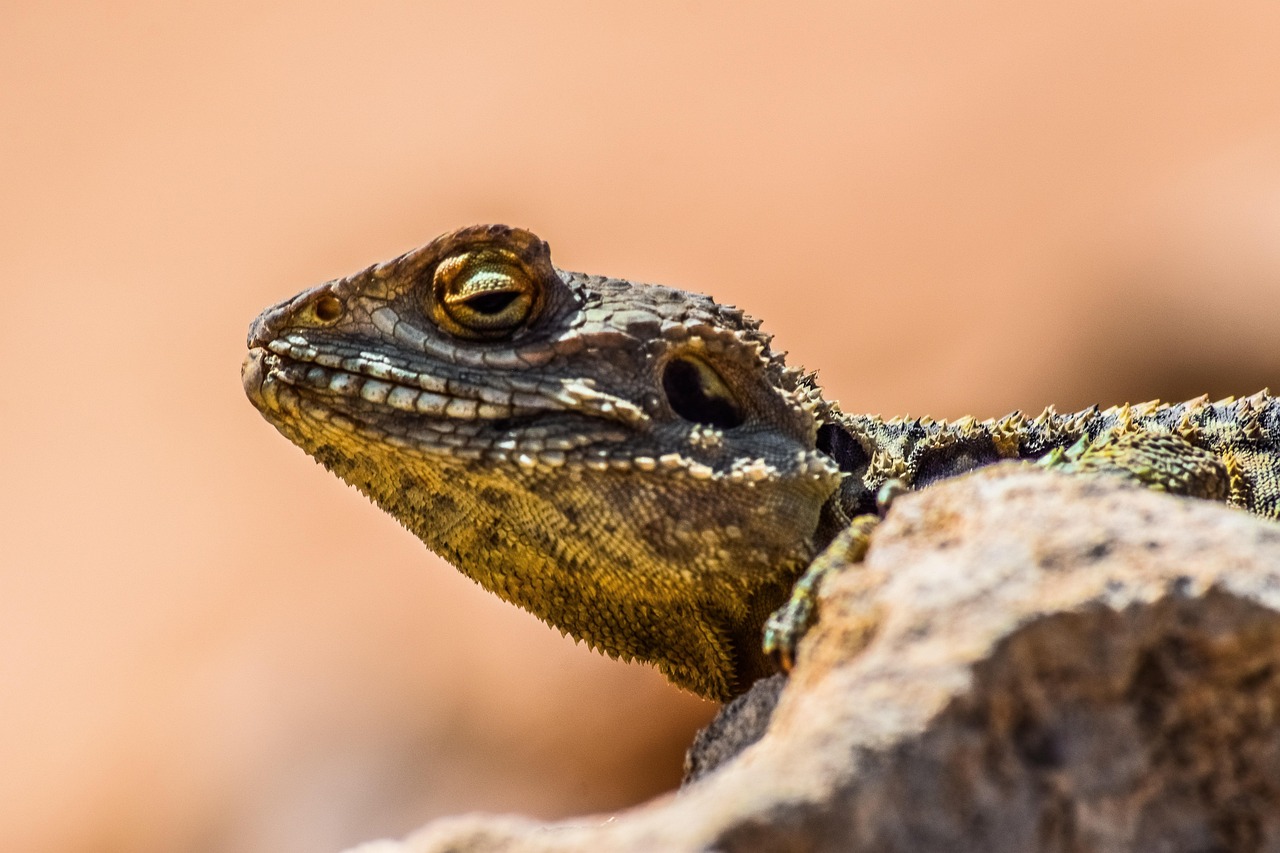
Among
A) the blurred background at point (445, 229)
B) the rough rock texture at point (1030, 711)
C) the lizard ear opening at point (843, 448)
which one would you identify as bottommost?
the rough rock texture at point (1030, 711)

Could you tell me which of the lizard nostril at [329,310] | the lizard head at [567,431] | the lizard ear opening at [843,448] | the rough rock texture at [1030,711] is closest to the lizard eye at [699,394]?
the lizard head at [567,431]

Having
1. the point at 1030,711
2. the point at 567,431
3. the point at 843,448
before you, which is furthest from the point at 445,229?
the point at 1030,711

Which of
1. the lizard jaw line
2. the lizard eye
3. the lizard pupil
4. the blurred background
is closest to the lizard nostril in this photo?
the lizard jaw line

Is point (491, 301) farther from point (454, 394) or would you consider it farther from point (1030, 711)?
point (1030, 711)

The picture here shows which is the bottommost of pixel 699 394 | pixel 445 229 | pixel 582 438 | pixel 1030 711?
pixel 1030 711

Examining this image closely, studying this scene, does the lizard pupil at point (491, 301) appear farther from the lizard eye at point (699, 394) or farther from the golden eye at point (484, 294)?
the lizard eye at point (699, 394)

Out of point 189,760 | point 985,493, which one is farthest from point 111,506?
point 985,493
